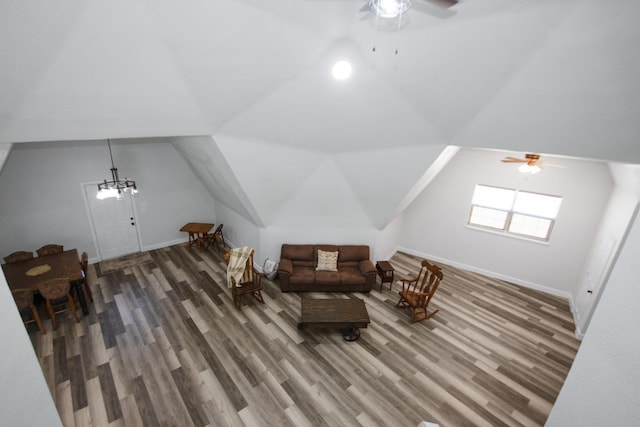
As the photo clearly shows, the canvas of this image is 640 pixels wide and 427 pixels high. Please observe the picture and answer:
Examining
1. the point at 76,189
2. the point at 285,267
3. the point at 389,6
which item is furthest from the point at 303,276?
the point at 76,189

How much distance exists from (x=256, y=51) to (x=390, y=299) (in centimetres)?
499

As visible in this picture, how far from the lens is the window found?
248 inches

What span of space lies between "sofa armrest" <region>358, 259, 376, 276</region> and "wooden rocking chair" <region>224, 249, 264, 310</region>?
2129 mm

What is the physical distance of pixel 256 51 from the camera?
2.84m

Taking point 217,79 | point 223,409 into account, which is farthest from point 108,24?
point 223,409

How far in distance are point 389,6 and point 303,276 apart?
4.85 m

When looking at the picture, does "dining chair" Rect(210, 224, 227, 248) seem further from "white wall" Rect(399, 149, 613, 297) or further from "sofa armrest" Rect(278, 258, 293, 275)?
"white wall" Rect(399, 149, 613, 297)

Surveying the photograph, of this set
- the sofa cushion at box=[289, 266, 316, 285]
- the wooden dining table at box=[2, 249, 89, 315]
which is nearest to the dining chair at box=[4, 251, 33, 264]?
the wooden dining table at box=[2, 249, 89, 315]

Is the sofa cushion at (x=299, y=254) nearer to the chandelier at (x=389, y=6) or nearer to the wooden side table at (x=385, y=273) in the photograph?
the wooden side table at (x=385, y=273)

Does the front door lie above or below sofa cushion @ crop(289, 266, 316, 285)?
above

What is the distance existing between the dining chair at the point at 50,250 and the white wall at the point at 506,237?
7.84 meters

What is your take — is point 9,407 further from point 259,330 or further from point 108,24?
point 259,330

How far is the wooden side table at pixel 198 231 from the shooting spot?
7.49m

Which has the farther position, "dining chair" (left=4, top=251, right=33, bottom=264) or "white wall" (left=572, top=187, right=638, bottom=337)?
"dining chair" (left=4, top=251, right=33, bottom=264)
